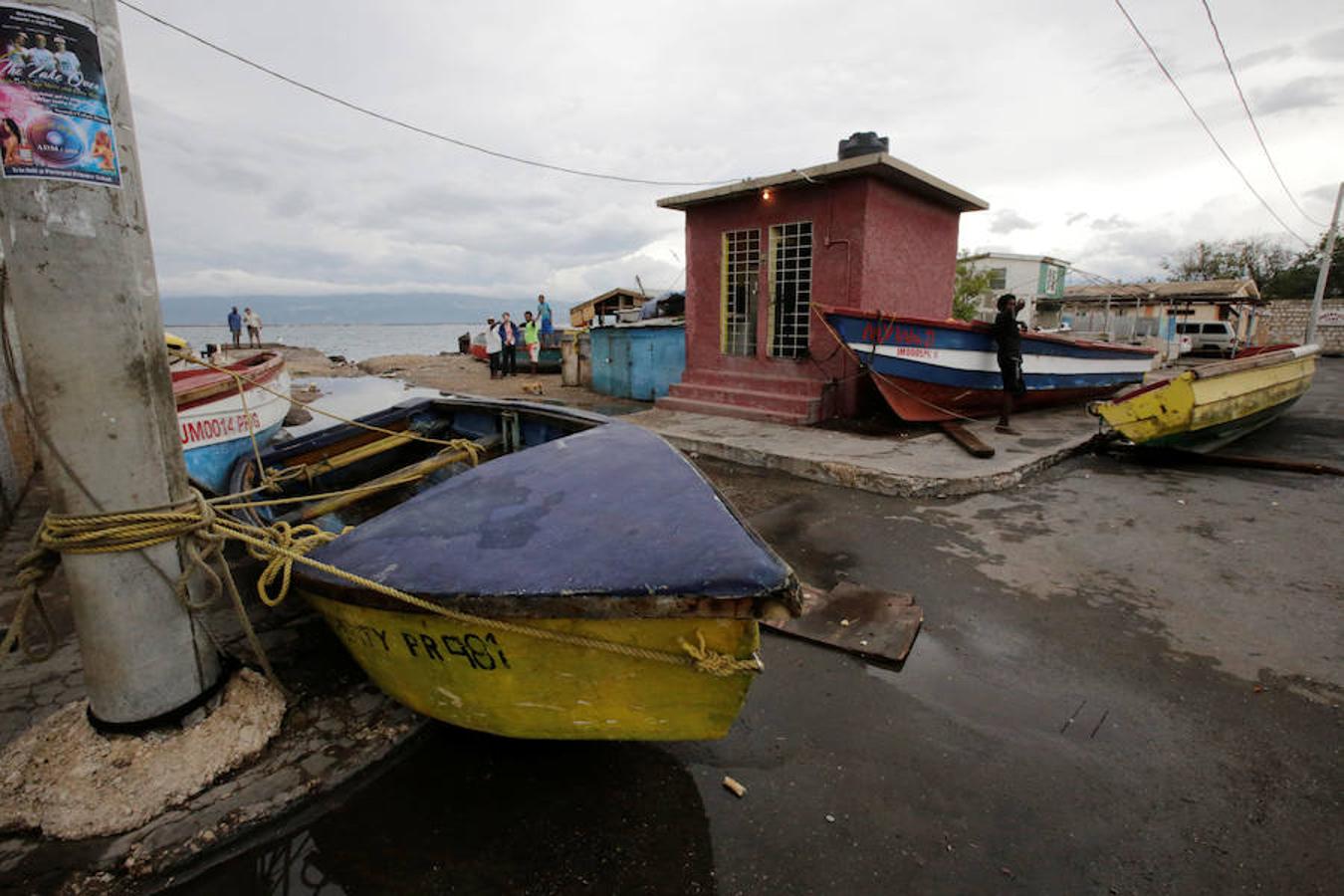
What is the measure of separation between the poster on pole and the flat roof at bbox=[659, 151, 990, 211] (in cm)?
Answer: 778

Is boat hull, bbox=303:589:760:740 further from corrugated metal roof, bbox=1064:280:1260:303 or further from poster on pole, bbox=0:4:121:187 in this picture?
corrugated metal roof, bbox=1064:280:1260:303

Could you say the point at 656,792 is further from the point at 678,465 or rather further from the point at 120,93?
the point at 120,93

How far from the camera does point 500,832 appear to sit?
6.95 ft

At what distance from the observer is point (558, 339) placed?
21.4 meters

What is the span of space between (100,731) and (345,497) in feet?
5.22

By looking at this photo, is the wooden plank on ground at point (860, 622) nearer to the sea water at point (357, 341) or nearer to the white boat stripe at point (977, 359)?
the white boat stripe at point (977, 359)

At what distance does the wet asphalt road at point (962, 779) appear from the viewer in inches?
77.2

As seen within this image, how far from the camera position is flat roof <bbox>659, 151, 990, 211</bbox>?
8047mm

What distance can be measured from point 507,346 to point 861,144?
1155 centimetres

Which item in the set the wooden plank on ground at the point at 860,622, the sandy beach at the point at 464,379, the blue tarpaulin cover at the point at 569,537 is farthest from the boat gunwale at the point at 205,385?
the sandy beach at the point at 464,379

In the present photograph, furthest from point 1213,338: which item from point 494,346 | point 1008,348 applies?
point 494,346

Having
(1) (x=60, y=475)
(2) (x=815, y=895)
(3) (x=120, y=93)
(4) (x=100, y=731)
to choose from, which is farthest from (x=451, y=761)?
(3) (x=120, y=93)

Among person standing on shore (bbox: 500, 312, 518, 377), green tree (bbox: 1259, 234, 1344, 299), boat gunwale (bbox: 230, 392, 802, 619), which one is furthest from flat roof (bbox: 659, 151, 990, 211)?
green tree (bbox: 1259, 234, 1344, 299)

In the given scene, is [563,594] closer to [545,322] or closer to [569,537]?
[569,537]
